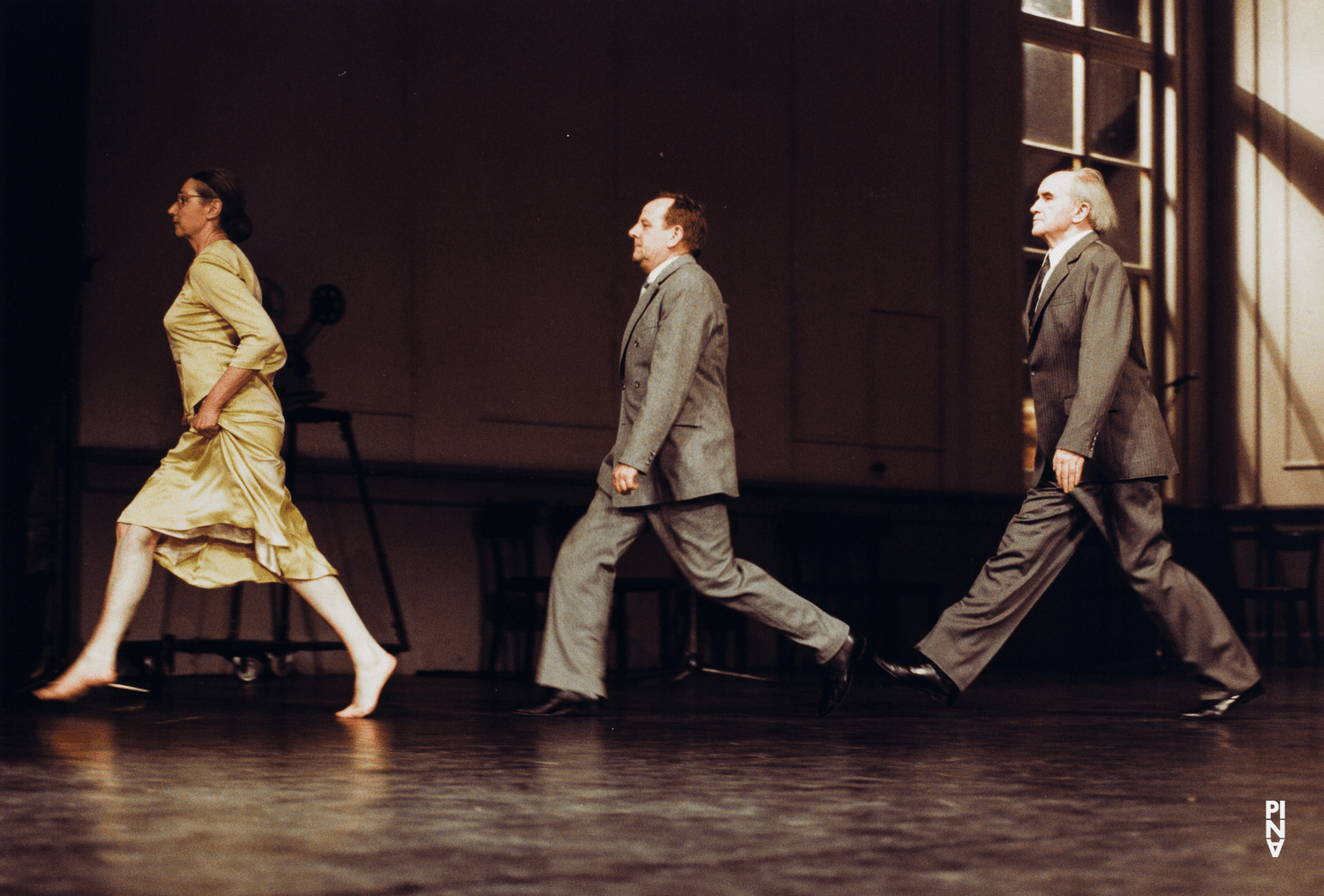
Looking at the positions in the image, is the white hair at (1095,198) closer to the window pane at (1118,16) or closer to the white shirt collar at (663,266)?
the white shirt collar at (663,266)

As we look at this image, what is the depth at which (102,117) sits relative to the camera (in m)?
5.75

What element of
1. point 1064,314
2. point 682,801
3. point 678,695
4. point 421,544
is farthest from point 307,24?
point 682,801

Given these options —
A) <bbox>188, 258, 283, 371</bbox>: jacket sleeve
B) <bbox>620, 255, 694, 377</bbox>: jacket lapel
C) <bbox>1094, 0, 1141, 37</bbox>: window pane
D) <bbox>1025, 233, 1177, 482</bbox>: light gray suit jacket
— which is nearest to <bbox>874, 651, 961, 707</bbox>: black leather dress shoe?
<bbox>1025, 233, 1177, 482</bbox>: light gray suit jacket

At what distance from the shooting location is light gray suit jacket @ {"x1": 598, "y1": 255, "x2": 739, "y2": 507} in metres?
3.75

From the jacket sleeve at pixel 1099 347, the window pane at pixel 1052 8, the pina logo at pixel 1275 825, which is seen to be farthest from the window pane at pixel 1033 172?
the pina logo at pixel 1275 825

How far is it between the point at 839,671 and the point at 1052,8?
236 inches

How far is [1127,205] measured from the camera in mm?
9203

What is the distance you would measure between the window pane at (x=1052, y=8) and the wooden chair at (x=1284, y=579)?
3055mm

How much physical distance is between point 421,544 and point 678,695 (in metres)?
1.73

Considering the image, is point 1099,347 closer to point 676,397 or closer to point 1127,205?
point 676,397

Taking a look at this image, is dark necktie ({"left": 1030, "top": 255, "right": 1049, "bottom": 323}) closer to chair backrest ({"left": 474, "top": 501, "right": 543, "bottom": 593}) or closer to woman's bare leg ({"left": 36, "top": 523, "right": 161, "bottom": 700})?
woman's bare leg ({"left": 36, "top": 523, "right": 161, "bottom": 700})

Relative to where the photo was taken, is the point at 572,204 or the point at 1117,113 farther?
the point at 1117,113

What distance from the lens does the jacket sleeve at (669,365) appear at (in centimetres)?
371

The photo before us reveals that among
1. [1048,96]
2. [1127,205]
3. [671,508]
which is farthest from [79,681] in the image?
[1127,205]
